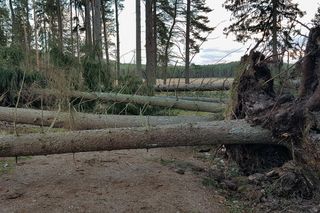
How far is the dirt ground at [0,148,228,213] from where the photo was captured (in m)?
3.00

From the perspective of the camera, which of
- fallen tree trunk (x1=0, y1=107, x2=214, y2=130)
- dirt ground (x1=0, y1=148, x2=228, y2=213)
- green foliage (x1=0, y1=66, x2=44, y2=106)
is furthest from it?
green foliage (x1=0, y1=66, x2=44, y2=106)

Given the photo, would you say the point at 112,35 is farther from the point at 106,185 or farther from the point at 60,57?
the point at 106,185

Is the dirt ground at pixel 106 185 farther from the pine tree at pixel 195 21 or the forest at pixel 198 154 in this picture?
the pine tree at pixel 195 21

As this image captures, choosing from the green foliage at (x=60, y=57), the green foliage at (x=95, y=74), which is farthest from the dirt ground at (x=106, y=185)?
the green foliage at (x=60, y=57)

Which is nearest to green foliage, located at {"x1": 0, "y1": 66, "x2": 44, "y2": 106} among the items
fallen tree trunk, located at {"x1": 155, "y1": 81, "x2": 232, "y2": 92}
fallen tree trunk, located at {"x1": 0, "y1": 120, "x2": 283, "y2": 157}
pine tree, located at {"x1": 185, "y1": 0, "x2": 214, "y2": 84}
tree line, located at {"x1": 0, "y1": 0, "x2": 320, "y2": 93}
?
tree line, located at {"x1": 0, "y1": 0, "x2": 320, "y2": 93}

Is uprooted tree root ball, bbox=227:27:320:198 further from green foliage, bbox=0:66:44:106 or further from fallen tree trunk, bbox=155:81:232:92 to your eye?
green foliage, bbox=0:66:44:106

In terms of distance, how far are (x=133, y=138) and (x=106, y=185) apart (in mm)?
564

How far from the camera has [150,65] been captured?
43.7 feet

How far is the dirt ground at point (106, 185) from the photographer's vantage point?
3.00 metres

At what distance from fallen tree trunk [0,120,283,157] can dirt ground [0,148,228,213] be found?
367 mm

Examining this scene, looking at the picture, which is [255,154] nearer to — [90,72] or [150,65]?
[90,72]

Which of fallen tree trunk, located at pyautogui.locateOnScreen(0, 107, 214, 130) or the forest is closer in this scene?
the forest

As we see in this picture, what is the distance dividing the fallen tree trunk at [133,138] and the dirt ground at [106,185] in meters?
0.37

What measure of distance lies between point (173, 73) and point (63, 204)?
195 inches
